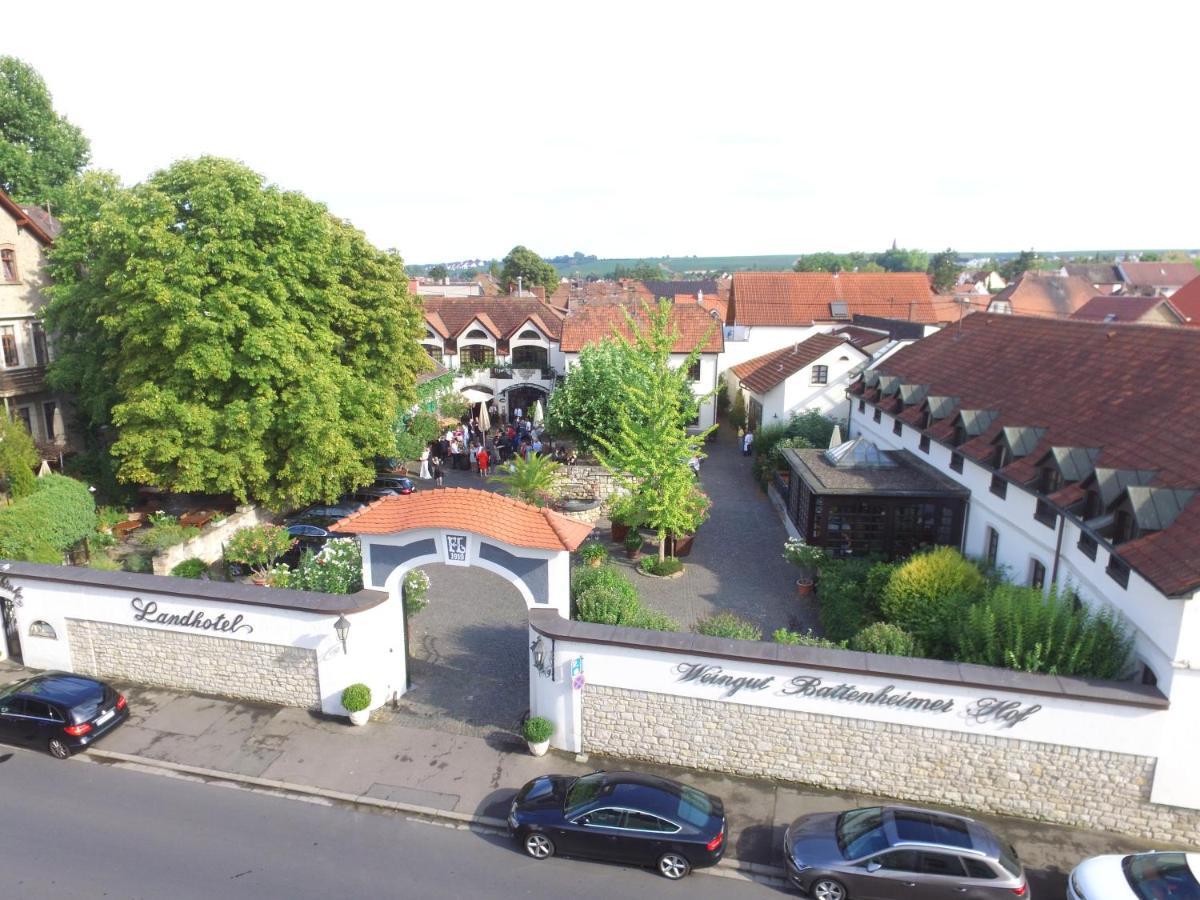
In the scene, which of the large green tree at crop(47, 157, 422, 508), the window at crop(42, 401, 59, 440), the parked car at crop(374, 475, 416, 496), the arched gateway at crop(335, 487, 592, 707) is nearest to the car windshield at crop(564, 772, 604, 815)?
the arched gateway at crop(335, 487, 592, 707)

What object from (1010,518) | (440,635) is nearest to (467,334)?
(440,635)

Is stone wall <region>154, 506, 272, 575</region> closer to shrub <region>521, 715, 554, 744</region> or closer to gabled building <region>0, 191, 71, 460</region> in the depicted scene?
gabled building <region>0, 191, 71, 460</region>

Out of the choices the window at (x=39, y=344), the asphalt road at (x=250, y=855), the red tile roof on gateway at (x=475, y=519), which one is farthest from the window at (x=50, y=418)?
the red tile roof on gateway at (x=475, y=519)

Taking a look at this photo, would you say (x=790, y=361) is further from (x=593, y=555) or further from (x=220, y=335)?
(x=220, y=335)

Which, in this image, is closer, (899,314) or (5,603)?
(5,603)

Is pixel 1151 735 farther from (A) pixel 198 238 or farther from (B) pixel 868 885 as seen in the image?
(A) pixel 198 238

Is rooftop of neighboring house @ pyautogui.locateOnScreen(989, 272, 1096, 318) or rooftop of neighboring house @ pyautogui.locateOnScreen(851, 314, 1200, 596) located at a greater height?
rooftop of neighboring house @ pyautogui.locateOnScreen(989, 272, 1096, 318)
